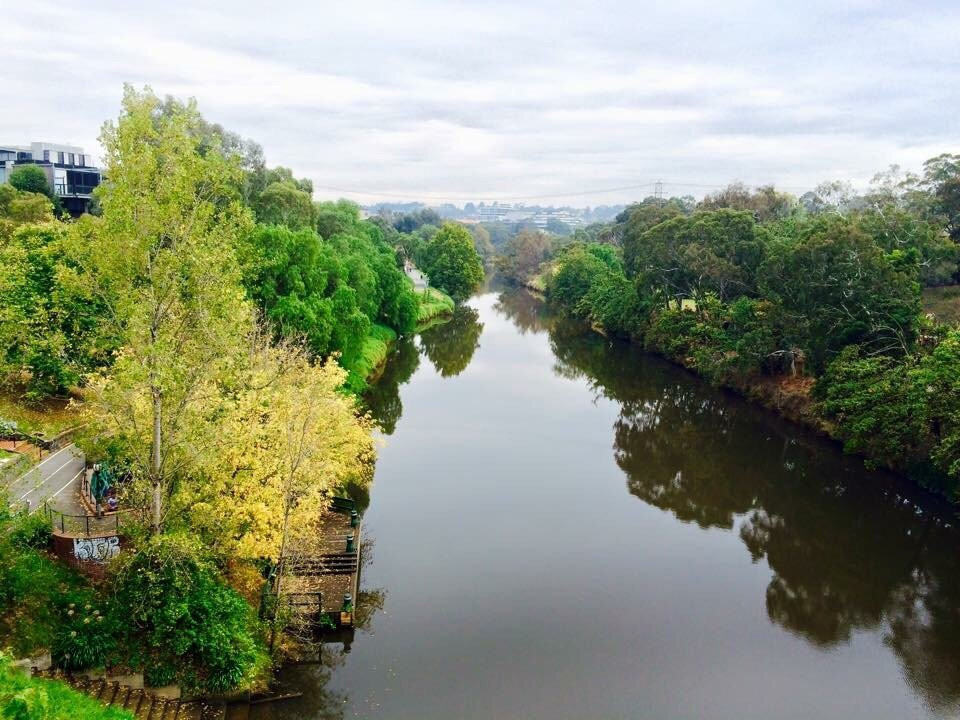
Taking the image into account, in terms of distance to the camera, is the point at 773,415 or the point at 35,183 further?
the point at 35,183

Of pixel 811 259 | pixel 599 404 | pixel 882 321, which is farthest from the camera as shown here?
pixel 599 404

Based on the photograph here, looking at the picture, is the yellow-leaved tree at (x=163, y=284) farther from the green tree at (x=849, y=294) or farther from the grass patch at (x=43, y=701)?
the green tree at (x=849, y=294)

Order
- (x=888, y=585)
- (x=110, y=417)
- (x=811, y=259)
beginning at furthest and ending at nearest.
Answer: (x=811, y=259)
(x=888, y=585)
(x=110, y=417)

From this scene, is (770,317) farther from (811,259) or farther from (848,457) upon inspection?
(848,457)

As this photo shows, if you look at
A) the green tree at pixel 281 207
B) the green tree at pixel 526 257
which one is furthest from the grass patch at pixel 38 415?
the green tree at pixel 526 257

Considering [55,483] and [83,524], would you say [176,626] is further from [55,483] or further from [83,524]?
[55,483]

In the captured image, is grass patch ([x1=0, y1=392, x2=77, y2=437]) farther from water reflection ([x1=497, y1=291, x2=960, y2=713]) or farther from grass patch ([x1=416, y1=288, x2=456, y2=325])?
grass patch ([x1=416, y1=288, x2=456, y2=325])

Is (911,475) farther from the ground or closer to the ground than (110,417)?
closer to the ground

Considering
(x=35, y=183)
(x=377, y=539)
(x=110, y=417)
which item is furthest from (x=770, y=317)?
(x=35, y=183)
